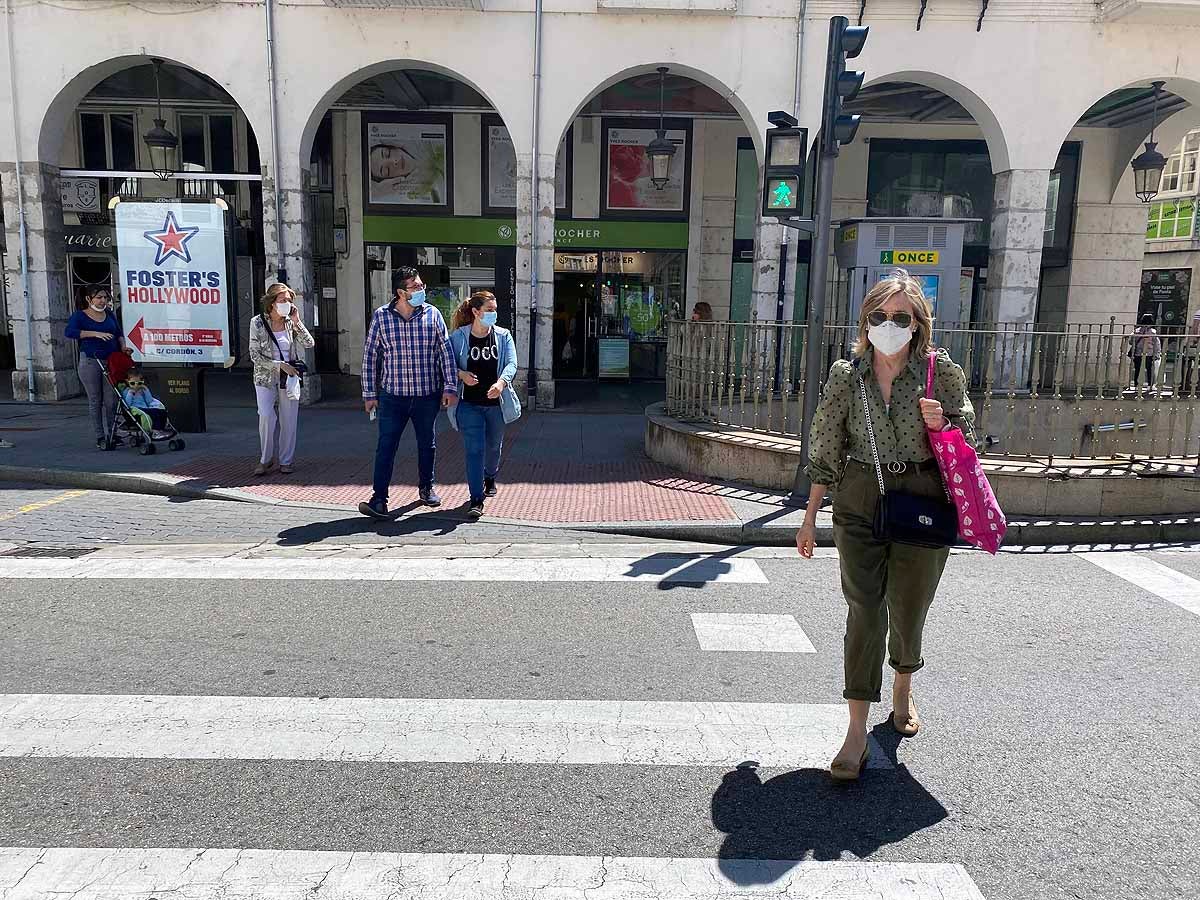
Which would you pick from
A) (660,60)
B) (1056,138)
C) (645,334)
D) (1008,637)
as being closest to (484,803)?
(1008,637)

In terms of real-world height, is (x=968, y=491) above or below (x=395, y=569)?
above

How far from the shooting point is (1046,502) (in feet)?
25.7

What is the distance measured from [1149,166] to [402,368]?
14.8 meters

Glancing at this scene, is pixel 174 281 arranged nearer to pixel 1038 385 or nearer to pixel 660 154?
pixel 660 154

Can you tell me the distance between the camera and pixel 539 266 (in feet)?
47.8

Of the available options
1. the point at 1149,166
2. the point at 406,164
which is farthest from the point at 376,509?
the point at 1149,166

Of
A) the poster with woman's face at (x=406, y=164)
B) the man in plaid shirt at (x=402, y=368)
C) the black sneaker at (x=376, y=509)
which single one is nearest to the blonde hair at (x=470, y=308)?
the man in plaid shirt at (x=402, y=368)

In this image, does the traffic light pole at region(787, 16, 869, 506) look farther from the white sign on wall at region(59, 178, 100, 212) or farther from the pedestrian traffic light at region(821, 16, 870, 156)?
the white sign on wall at region(59, 178, 100, 212)

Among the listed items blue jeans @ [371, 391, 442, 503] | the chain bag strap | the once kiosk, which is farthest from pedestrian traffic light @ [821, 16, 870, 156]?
the once kiosk

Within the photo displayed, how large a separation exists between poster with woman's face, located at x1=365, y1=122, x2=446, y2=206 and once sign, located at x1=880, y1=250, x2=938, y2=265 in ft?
31.5

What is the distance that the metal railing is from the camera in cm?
832

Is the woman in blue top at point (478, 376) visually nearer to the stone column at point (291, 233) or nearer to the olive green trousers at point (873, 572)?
the olive green trousers at point (873, 572)

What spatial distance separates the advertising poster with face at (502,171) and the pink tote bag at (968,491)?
1643 centimetres

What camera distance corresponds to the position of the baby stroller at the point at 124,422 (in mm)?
9992
